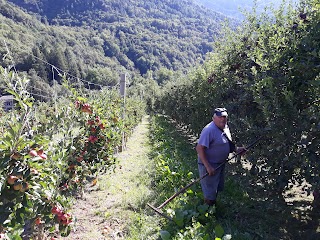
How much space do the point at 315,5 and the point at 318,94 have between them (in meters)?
1.34

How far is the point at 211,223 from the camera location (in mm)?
4551

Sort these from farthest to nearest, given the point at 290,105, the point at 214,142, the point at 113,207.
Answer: the point at 113,207 → the point at 214,142 → the point at 290,105

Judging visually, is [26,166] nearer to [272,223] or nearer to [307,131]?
[307,131]

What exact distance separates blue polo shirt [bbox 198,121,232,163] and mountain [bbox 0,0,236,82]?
87.4 meters

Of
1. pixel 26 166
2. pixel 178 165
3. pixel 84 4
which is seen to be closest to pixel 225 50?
pixel 178 165

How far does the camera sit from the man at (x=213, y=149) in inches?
179

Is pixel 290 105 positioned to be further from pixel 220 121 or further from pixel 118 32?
pixel 118 32

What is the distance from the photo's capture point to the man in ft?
14.9

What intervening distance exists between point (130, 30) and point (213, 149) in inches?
4912

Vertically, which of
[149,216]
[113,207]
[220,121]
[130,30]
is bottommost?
[130,30]

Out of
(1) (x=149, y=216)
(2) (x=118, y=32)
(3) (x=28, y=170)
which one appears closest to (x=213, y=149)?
(1) (x=149, y=216)

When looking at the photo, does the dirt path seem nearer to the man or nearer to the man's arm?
the man

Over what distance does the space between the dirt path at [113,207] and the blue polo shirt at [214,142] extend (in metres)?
1.31

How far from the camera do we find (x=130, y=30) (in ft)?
406
